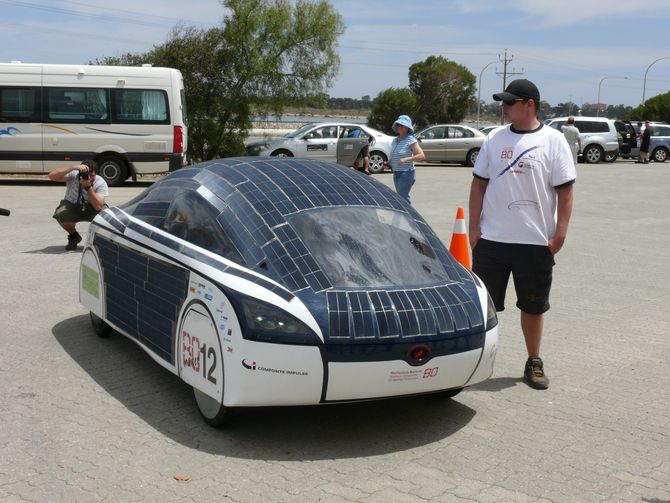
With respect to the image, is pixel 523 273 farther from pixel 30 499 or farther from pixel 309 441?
pixel 30 499

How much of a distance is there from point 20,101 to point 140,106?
8.68 feet

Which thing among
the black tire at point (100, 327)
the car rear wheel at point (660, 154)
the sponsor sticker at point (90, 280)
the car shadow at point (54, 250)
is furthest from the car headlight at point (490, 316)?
the car rear wheel at point (660, 154)

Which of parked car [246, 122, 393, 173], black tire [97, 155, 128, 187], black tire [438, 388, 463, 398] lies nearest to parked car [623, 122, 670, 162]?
parked car [246, 122, 393, 173]

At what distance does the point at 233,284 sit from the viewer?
4.66m

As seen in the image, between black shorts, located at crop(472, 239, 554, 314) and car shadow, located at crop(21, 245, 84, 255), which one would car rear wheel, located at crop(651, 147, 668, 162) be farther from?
black shorts, located at crop(472, 239, 554, 314)

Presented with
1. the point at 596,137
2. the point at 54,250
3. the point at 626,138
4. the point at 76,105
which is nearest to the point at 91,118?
the point at 76,105

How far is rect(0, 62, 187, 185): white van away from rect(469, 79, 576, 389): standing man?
50.5 feet

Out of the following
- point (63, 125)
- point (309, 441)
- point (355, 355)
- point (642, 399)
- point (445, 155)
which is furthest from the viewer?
point (445, 155)

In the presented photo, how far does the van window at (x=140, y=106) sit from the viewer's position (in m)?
20.1

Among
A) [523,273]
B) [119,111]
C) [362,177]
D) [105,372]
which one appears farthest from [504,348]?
[119,111]

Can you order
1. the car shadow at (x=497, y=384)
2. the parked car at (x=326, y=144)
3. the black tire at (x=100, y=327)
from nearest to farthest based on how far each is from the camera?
the car shadow at (x=497, y=384), the black tire at (x=100, y=327), the parked car at (x=326, y=144)

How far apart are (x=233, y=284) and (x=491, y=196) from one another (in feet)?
6.32

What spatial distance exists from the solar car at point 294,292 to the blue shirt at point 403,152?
18.7ft

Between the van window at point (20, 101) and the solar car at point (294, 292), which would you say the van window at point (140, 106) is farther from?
the solar car at point (294, 292)
